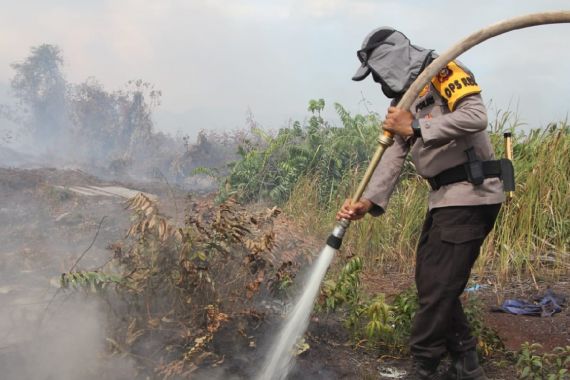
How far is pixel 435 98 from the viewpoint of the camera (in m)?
2.96

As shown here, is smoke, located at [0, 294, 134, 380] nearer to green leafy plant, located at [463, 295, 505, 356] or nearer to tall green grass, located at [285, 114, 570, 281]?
green leafy plant, located at [463, 295, 505, 356]

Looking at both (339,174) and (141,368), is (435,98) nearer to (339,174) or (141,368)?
(141,368)

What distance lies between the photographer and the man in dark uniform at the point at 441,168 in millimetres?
A: 2851

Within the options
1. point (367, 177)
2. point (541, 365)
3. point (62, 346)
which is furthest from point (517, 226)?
point (62, 346)

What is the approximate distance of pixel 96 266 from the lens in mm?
4953

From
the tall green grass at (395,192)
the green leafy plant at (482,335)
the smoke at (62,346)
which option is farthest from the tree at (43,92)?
the green leafy plant at (482,335)

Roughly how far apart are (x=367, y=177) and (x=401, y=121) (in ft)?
1.19

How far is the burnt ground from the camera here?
11.1 feet

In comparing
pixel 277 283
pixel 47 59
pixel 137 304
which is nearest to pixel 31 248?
pixel 137 304

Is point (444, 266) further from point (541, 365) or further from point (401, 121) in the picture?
point (541, 365)

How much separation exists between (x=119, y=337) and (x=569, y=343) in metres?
3.00

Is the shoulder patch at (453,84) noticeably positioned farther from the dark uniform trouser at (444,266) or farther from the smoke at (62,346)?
the smoke at (62,346)

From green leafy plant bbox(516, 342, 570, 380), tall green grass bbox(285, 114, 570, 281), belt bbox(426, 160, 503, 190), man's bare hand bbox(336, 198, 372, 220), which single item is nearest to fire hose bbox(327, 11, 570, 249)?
man's bare hand bbox(336, 198, 372, 220)

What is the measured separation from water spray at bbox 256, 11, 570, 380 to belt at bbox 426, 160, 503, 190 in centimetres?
33
